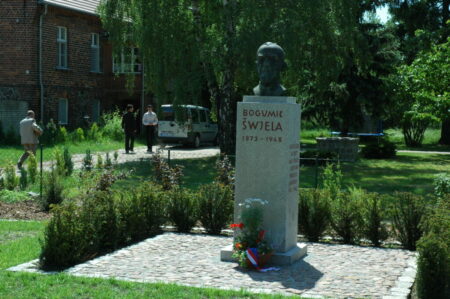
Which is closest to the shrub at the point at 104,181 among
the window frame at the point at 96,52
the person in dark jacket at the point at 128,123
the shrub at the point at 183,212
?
the shrub at the point at 183,212

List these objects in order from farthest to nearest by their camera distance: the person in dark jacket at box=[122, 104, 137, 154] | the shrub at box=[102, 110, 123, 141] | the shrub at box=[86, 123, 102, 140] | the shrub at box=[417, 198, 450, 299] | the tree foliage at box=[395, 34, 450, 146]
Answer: the shrub at box=[102, 110, 123, 141] → the shrub at box=[86, 123, 102, 140] → the person in dark jacket at box=[122, 104, 137, 154] → the tree foliage at box=[395, 34, 450, 146] → the shrub at box=[417, 198, 450, 299]

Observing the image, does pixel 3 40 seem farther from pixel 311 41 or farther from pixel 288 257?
pixel 288 257

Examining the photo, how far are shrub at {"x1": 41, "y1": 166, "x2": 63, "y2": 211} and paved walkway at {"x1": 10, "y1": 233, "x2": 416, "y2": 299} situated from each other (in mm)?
3731

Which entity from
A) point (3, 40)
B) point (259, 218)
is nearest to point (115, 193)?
point (259, 218)

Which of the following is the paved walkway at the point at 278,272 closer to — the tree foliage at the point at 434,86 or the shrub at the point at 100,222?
the shrub at the point at 100,222

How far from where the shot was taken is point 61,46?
106 feet

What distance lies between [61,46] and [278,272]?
85.6 ft

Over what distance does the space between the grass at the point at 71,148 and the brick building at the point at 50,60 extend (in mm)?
2912

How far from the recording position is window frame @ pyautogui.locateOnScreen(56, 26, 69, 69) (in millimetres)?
31859

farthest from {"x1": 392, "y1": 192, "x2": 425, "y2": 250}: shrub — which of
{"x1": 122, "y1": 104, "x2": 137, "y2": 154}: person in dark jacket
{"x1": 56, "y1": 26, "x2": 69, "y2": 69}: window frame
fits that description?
{"x1": 56, "y1": 26, "x2": 69, "y2": 69}: window frame

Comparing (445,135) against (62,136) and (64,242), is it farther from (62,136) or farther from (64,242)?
(64,242)

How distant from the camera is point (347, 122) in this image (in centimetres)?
3148

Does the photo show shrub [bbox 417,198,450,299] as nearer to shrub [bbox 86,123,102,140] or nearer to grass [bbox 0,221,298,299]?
grass [bbox 0,221,298,299]

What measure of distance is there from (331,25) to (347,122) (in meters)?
9.68
